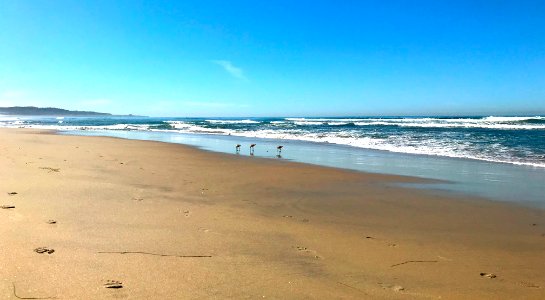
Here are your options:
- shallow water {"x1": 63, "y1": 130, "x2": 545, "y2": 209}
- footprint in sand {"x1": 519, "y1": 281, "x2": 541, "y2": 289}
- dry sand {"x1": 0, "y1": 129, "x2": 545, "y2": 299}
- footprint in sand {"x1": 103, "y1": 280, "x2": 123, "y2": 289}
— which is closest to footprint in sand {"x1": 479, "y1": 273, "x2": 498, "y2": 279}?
dry sand {"x1": 0, "y1": 129, "x2": 545, "y2": 299}

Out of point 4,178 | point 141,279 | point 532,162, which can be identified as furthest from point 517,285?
point 532,162

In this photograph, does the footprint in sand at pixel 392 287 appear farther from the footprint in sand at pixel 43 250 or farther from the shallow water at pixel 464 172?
the shallow water at pixel 464 172

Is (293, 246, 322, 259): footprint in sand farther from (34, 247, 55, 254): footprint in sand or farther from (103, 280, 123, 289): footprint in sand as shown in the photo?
(34, 247, 55, 254): footprint in sand

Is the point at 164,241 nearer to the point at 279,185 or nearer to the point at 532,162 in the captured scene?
the point at 279,185

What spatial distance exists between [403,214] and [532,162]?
922 cm

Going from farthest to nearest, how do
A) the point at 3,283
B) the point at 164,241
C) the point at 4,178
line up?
the point at 4,178 < the point at 164,241 < the point at 3,283

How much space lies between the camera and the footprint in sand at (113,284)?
3.07m

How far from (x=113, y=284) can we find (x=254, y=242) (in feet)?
5.73

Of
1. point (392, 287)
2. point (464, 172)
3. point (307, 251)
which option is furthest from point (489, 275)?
point (464, 172)

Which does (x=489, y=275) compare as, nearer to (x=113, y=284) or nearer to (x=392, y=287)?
(x=392, y=287)

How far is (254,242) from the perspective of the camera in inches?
177

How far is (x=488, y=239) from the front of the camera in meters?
5.06

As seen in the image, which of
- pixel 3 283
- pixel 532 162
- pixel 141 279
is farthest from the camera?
pixel 532 162

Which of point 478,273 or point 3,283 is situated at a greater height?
point 3,283
